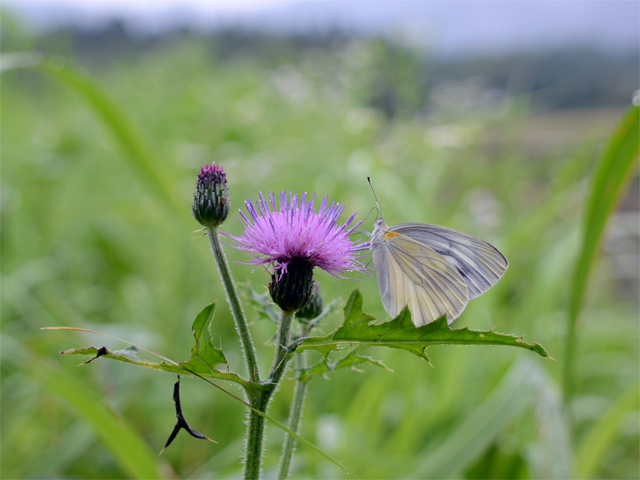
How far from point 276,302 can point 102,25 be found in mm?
10399

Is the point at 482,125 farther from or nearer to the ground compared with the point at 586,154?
farther from the ground

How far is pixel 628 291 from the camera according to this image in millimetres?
6879

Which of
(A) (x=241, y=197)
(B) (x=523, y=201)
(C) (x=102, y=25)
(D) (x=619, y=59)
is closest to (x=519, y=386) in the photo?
(A) (x=241, y=197)

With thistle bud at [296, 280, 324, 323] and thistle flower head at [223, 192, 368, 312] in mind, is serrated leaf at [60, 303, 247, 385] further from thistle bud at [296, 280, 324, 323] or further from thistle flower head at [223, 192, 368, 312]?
thistle bud at [296, 280, 324, 323]

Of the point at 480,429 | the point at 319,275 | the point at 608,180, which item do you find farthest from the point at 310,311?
the point at 319,275

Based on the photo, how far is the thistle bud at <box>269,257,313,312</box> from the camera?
0.89 m

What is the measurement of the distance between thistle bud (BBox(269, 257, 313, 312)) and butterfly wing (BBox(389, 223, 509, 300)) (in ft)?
2.23

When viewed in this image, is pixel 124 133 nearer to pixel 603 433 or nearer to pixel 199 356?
pixel 199 356

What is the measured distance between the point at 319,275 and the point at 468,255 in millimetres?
1551

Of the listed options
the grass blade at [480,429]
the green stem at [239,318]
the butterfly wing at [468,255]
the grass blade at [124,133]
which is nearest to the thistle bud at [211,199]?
the green stem at [239,318]

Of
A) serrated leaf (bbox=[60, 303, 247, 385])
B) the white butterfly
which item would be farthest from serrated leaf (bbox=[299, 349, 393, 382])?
the white butterfly

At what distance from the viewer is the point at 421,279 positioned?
5.05ft

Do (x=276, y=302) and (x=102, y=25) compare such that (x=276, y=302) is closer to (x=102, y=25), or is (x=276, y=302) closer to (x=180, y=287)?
(x=180, y=287)

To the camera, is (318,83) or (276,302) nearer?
(276,302)
